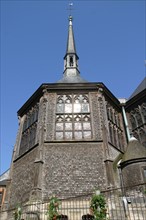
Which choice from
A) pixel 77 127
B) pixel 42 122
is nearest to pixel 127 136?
pixel 77 127

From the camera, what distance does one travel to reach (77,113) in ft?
56.2

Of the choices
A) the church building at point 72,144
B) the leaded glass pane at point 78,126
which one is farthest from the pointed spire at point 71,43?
the leaded glass pane at point 78,126

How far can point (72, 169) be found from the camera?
561 inches

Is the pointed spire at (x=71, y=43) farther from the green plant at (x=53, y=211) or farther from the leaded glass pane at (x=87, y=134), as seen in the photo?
the green plant at (x=53, y=211)

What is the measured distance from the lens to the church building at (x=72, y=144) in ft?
45.3

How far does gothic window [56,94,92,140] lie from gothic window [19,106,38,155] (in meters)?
2.22

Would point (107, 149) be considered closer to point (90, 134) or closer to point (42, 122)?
point (90, 134)

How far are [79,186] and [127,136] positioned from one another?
297 inches

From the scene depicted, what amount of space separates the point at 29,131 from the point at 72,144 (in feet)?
14.8

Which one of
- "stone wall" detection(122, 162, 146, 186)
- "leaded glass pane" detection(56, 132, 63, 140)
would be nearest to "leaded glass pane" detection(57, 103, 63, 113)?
"leaded glass pane" detection(56, 132, 63, 140)

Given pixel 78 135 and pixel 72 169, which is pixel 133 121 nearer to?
pixel 78 135

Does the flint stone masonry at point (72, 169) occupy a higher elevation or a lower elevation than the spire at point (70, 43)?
lower

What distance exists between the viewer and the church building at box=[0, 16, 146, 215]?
1381cm

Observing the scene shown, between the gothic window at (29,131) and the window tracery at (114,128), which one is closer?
the gothic window at (29,131)
